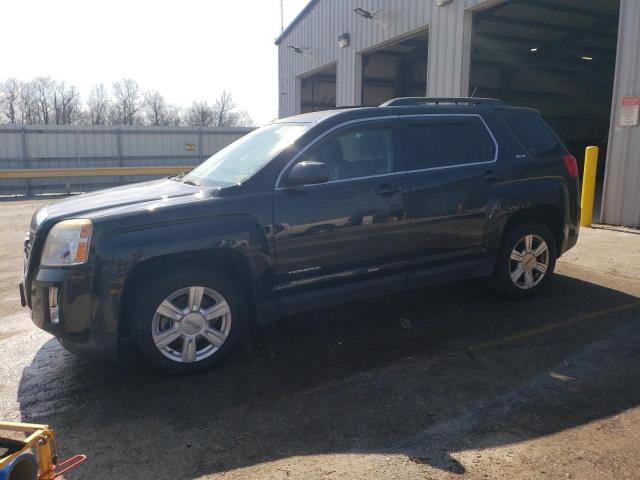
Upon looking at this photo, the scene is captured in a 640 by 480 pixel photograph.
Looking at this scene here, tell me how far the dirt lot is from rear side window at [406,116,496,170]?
4.75 ft

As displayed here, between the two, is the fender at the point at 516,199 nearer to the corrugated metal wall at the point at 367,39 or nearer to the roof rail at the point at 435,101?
the roof rail at the point at 435,101

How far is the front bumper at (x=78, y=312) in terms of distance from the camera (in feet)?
10.7

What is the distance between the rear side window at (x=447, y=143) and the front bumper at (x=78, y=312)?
268 cm

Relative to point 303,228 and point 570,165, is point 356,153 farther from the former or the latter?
point 570,165

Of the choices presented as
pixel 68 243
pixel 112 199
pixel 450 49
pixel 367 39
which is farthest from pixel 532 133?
pixel 367 39

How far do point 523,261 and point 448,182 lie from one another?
127 cm

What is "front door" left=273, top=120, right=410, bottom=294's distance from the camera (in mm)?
3816

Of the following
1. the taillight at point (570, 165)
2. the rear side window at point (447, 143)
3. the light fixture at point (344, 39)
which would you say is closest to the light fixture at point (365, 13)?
the light fixture at point (344, 39)

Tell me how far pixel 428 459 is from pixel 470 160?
2.90 metres

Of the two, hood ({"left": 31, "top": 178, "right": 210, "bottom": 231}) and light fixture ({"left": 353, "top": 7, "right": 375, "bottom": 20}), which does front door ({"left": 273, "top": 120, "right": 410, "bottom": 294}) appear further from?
light fixture ({"left": 353, "top": 7, "right": 375, "bottom": 20})

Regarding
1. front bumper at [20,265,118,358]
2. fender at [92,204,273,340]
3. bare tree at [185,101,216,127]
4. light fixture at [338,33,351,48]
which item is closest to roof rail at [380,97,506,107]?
fender at [92,204,273,340]

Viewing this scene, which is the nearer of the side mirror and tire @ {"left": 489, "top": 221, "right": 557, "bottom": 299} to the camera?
the side mirror

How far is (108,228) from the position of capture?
3.29m

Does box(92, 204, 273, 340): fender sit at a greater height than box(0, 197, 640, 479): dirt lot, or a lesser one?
greater
